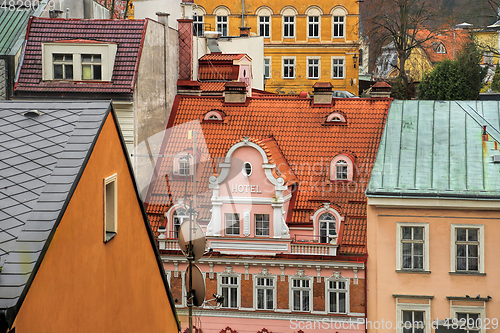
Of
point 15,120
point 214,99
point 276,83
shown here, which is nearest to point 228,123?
point 214,99

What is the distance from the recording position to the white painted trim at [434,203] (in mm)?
22984

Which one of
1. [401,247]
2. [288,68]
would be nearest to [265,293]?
[401,247]

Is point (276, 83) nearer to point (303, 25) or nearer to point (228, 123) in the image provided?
point (303, 25)

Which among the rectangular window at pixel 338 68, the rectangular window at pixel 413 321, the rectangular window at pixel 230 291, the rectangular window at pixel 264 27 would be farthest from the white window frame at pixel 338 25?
the rectangular window at pixel 413 321

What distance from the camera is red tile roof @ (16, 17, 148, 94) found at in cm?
2495

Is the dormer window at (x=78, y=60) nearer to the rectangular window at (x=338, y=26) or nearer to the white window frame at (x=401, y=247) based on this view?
the white window frame at (x=401, y=247)

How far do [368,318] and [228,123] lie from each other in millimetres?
9704

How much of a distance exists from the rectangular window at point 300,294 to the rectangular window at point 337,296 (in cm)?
81

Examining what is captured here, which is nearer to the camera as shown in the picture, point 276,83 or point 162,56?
point 162,56

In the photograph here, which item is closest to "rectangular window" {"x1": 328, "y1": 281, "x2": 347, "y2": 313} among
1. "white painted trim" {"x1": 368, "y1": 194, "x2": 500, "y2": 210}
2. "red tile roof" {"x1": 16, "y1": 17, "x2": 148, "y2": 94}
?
"white painted trim" {"x1": 368, "y1": 194, "x2": 500, "y2": 210}

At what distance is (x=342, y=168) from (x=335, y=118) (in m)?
2.52

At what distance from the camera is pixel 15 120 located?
919 cm

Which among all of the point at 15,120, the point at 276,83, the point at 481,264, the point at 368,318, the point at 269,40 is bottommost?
the point at 368,318

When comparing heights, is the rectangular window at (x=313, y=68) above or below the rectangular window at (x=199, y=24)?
below
